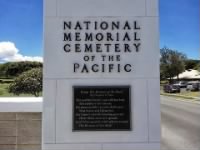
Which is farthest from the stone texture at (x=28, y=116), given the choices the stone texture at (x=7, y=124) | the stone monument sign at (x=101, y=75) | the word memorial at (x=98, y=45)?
the word memorial at (x=98, y=45)

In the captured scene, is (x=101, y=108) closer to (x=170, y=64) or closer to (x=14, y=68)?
(x=14, y=68)

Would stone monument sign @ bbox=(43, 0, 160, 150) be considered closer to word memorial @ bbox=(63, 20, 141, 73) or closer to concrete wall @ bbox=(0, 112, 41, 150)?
word memorial @ bbox=(63, 20, 141, 73)

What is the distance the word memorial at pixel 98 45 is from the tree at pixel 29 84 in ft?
22.4

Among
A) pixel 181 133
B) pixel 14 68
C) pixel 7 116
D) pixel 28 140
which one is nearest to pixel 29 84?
pixel 181 133

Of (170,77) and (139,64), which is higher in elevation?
(170,77)

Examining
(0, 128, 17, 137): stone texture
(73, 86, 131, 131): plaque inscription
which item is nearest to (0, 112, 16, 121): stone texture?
(0, 128, 17, 137): stone texture

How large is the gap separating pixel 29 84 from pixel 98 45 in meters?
7.56

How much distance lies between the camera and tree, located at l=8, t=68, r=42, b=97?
12039 mm

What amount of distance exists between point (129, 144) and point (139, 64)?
43.8 inches

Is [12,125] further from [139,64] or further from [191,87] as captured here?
[191,87]

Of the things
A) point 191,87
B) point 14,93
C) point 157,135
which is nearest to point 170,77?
point 191,87

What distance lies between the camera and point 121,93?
505 centimetres

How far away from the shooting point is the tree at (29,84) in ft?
39.5

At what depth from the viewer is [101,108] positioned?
4.99 m
